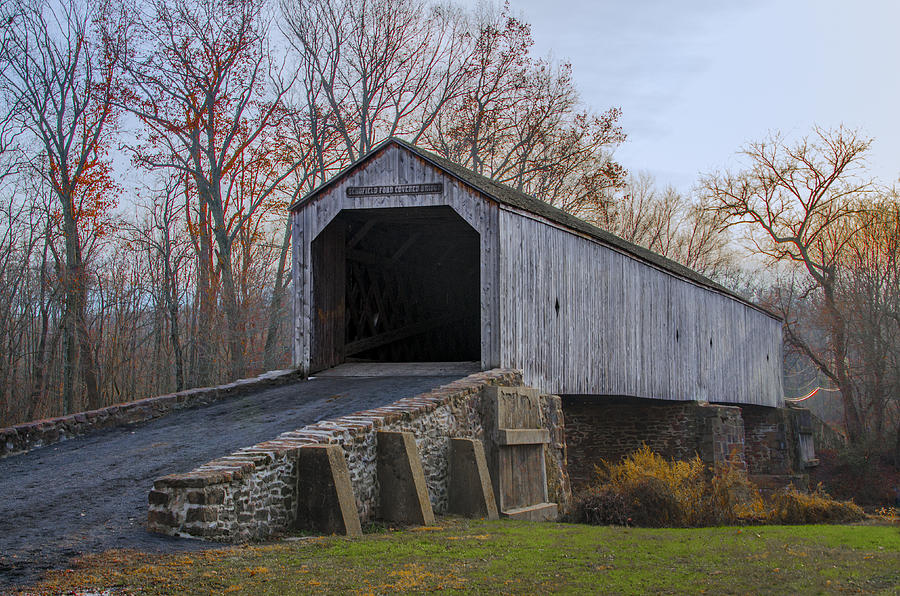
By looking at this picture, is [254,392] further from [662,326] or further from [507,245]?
[662,326]

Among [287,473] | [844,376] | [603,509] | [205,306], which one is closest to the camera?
[287,473]

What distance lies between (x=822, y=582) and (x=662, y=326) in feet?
41.8

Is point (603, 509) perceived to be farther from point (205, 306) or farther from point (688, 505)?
point (205, 306)

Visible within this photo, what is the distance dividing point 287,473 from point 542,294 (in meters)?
7.24

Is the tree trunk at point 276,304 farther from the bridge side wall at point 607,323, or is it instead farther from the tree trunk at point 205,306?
the bridge side wall at point 607,323

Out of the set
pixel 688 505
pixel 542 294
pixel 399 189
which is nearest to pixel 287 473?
pixel 688 505

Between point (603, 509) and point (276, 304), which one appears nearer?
point (603, 509)

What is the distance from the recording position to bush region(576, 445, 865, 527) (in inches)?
428

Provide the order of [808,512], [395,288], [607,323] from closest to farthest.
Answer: [808,512] → [607,323] → [395,288]

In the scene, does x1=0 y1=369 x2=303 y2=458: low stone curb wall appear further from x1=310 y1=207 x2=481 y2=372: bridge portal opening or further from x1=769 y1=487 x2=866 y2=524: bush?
x1=769 y1=487 x2=866 y2=524: bush

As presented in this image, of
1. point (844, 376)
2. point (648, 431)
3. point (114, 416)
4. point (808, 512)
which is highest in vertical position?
point (844, 376)

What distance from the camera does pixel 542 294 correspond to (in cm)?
1428

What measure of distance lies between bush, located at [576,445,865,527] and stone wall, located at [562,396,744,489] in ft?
24.1

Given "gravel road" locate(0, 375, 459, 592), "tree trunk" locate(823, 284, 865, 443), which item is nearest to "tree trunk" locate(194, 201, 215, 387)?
"gravel road" locate(0, 375, 459, 592)
